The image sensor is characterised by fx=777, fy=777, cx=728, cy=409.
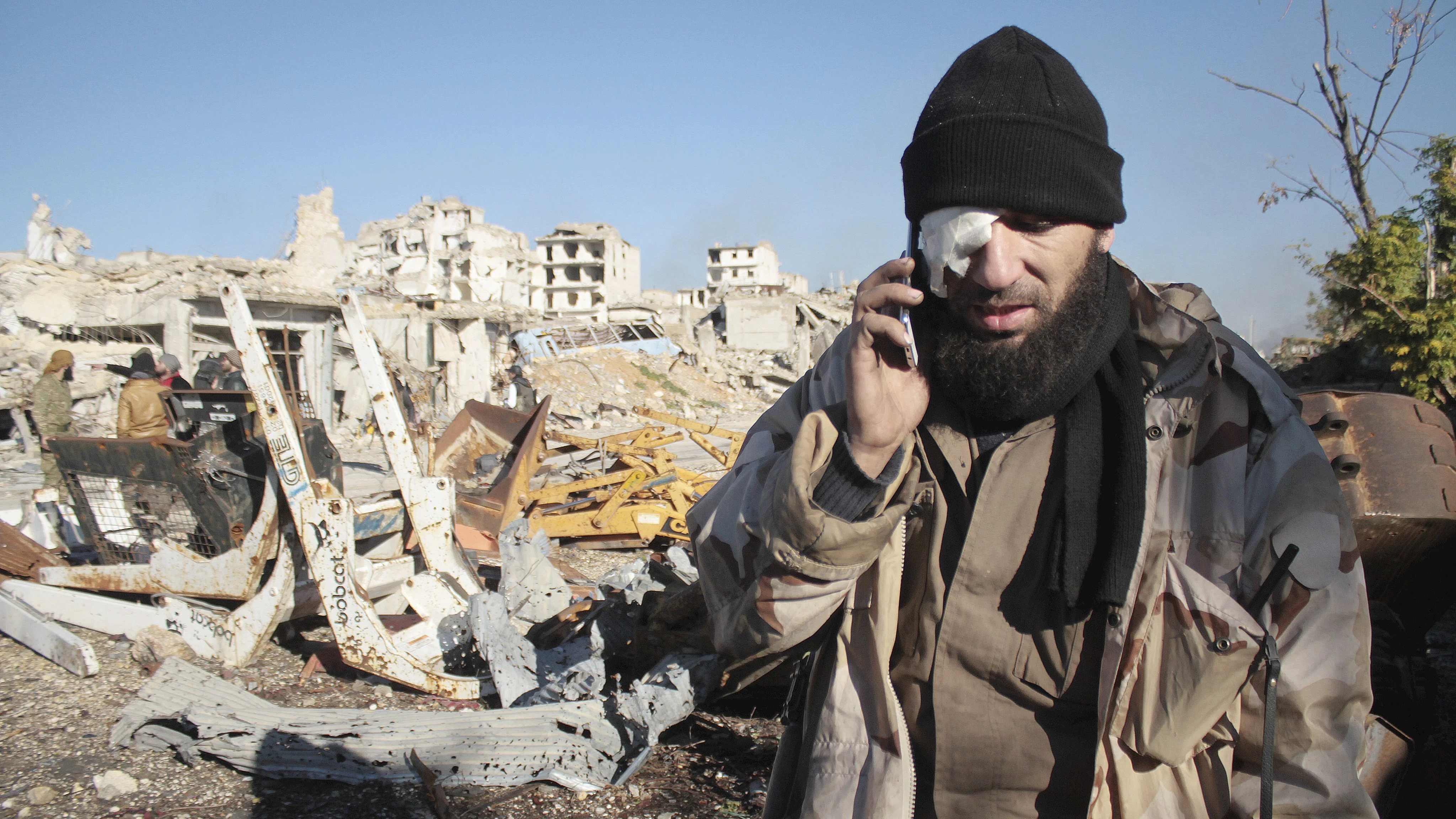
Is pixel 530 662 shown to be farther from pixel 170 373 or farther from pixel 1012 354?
pixel 170 373

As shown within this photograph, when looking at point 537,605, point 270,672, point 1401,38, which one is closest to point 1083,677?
point 537,605

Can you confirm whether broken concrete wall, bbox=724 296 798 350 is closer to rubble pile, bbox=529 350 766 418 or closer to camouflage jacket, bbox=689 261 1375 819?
rubble pile, bbox=529 350 766 418

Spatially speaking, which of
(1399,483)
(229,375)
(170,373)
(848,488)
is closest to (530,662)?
(848,488)

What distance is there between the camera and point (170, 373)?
770 cm

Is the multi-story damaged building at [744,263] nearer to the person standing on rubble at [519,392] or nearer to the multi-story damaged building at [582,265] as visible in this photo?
the multi-story damaged building at [582,265]

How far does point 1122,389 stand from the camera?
1.15 m

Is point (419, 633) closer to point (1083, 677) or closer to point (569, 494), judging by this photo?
point (569, 494)

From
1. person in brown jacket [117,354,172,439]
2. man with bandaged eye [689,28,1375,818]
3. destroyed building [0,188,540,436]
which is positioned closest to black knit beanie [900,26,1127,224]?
man with bandaged eye [689,28,1375,818]

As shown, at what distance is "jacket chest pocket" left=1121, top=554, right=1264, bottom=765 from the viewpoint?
101cm

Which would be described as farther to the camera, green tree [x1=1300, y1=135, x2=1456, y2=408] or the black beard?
green tree [x1=1300, y1=135, x2=1456, y2=408]

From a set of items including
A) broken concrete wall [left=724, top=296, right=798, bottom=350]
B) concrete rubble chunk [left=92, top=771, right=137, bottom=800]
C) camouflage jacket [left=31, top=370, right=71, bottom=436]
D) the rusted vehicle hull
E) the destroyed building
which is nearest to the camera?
the rusted vehicle hull

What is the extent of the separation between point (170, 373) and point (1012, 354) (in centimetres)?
886

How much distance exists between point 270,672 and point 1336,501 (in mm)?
4897

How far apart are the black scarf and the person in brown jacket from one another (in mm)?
7214
